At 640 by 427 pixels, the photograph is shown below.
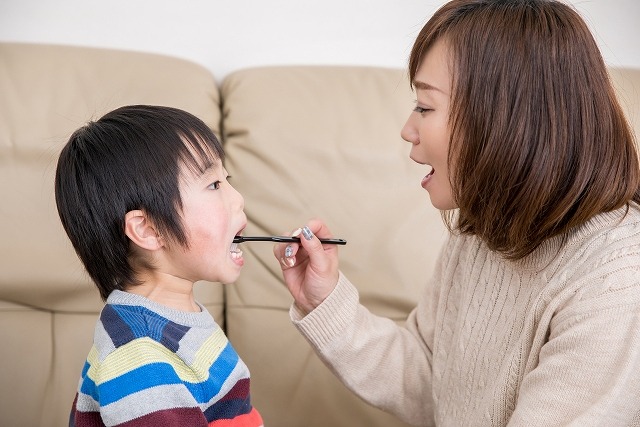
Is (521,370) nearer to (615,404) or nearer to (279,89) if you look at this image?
(615,404)

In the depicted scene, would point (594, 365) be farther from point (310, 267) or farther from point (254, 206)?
point (254, 206)

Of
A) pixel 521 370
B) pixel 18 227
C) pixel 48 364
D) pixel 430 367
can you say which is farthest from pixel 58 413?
pixel 521 370

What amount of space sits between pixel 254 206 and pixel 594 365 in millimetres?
834

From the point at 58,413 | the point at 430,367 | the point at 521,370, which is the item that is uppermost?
the point at 521,370

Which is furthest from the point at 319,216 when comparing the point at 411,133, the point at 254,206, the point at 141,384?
the point at 141,384

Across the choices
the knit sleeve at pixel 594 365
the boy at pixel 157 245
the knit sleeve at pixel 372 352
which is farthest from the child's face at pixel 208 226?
the knit sleeve at pixel 594 365

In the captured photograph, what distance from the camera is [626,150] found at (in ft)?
3.36

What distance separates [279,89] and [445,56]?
2.10ft

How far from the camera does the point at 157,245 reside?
3.46ft

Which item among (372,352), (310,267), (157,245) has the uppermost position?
(157,245)

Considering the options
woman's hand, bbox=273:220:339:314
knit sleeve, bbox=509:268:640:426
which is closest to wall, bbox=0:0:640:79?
woman's hand, bbox=273:220:339:314

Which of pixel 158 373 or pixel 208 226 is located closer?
pixel 158 373

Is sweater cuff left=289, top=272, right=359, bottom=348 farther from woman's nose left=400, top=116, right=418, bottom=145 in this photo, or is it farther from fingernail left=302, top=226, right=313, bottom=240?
woman's nose left=400, top=116, right=418, bottom=145

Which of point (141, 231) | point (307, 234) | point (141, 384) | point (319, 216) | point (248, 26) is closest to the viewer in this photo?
point (141, 384)
